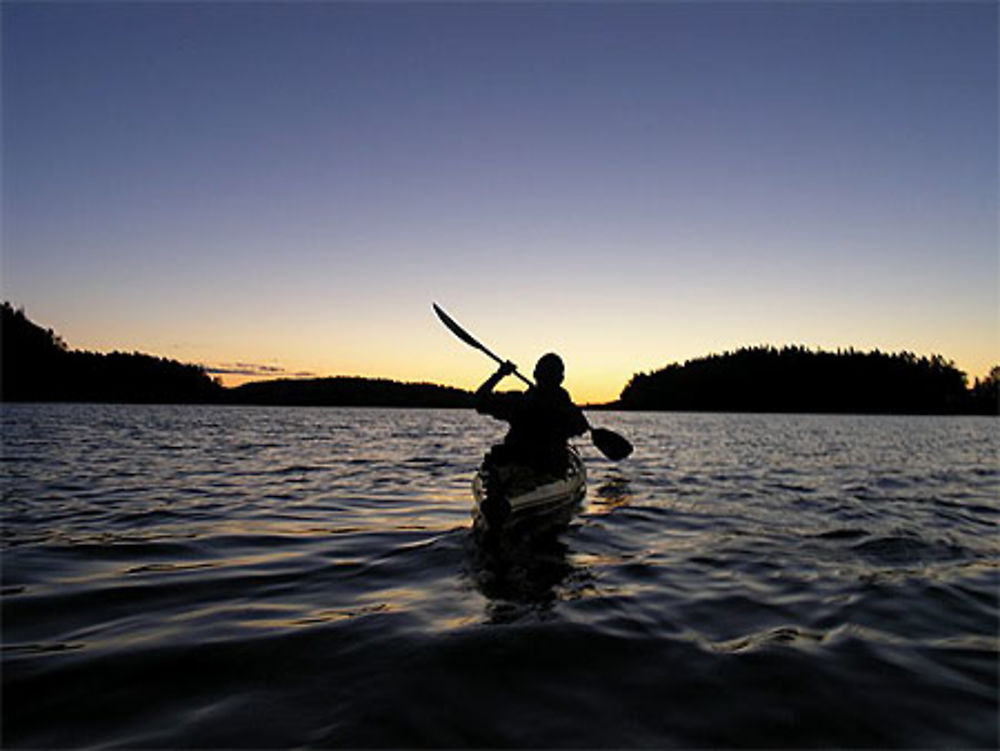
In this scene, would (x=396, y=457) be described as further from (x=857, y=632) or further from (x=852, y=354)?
(x=852, y=354)

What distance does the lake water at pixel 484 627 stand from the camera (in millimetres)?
3264

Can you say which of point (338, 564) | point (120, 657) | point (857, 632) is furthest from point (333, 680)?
point (857, 632)

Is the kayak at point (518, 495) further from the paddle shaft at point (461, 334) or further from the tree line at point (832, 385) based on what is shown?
the tree line at point (832, 385)

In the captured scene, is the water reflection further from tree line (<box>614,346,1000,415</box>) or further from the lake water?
tree line (<box>614,346,1000,415</box>)

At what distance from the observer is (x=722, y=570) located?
6.67 metres

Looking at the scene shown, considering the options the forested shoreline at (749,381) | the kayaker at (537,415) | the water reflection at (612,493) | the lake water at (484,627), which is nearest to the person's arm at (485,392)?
the kayaker at (537,415)

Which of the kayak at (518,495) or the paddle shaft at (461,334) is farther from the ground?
the paddle shaft at (461,334)

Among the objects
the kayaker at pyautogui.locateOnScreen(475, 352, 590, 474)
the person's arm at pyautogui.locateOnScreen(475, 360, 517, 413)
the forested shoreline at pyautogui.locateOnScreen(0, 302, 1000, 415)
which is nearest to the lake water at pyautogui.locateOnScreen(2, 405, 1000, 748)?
→ the kayaker at pyautogui.locateOnScreen(475, 352, 590, 474)

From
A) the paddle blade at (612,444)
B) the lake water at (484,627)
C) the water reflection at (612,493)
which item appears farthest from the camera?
the water reflection at (612,493)

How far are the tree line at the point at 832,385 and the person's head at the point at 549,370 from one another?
575 feet

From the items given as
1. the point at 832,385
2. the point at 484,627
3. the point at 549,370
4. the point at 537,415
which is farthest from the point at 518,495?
the point at 832,385

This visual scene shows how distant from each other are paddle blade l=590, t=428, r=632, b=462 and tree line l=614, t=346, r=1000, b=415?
174 m

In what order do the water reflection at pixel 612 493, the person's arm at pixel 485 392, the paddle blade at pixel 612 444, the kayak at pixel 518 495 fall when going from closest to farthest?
the kayak at pixel 518 495 < the person's arm at pixel 485 392 < the paddle blade at pixel 612 444 < the water reflection at pixel 612 493

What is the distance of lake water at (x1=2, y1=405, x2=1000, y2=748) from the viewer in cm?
326
